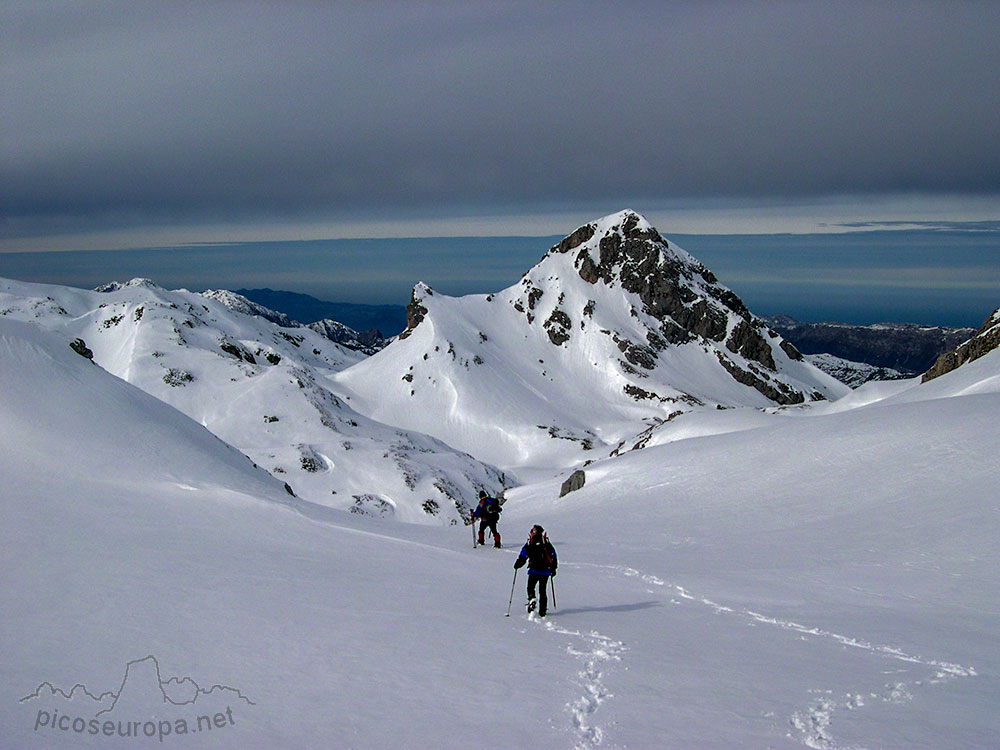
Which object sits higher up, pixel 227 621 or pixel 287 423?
pixel 287 423

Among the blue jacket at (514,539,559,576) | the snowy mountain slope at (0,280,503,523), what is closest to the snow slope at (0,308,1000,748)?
the blue jacket at (514,539,559,576)

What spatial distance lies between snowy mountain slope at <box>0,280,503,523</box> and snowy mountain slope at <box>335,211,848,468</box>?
32.6 m

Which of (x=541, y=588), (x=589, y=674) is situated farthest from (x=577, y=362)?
(x=589, y=674)

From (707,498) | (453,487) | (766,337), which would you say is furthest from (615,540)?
(766,337)

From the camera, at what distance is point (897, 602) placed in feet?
47.0

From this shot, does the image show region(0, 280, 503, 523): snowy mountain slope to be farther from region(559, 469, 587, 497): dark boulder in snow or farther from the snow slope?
the snow slope

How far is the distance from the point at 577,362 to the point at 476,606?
530 ft

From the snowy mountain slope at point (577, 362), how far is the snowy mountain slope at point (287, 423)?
107 feet

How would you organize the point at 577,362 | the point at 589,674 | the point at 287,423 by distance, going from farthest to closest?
the point at 577,362
the point at 287,423
the point at 589,674

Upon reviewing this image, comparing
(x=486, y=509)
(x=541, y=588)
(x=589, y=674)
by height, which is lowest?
(x=589, y=674)

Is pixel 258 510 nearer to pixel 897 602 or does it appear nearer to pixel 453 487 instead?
pixel 897 602

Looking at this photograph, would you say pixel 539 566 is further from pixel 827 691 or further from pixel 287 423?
pixel 287 423

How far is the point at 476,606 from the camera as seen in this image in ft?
44.9

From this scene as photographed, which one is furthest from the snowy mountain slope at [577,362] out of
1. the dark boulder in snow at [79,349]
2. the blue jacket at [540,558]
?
the blue jacket at [540,558]
